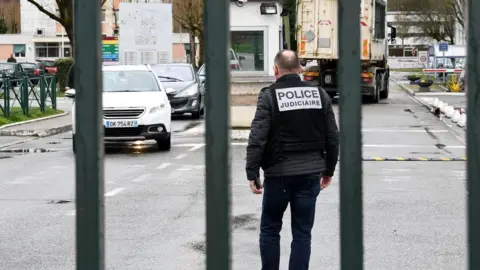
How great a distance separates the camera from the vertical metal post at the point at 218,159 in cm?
167

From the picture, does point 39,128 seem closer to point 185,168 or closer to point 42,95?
point 42,95

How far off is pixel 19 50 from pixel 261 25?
86.7 meters

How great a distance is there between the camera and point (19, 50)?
10675 centimetres

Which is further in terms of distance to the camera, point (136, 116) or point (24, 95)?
point (24, 95)

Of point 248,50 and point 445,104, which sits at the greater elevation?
Result: point 248,50

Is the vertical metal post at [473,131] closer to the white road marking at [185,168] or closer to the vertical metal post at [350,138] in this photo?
the vertical metal post at [350,138]

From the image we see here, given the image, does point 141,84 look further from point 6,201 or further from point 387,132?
point 6,201

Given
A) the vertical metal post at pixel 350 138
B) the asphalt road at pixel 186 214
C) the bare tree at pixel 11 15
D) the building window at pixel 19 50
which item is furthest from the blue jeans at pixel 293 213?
the building window at pixel 19 50

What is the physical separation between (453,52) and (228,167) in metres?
59.1

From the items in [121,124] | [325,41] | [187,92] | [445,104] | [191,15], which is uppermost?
[191,15]

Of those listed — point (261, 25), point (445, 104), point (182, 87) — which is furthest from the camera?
point (445, 104)

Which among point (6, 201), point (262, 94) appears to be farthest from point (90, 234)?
point (6, 201)

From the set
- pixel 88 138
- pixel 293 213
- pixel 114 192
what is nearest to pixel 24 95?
pixel 114 192

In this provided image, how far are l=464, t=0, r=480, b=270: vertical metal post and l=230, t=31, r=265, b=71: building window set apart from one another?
21.1 m
